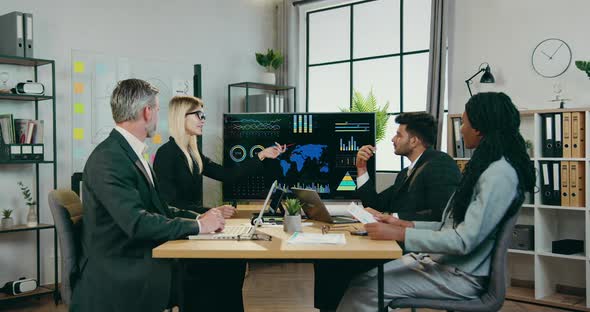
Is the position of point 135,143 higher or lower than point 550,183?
higher

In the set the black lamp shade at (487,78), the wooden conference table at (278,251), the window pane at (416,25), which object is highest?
the window pane at (416,25)

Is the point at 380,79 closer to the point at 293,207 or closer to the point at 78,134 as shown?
the point at 78,134

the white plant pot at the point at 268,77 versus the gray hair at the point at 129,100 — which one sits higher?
the white plant pot at the point at 268,77

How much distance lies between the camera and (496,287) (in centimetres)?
239

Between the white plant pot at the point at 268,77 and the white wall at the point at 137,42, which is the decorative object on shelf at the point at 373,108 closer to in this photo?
the white plant pot at the point at 268,77

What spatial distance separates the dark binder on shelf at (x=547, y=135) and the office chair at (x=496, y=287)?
2.39m

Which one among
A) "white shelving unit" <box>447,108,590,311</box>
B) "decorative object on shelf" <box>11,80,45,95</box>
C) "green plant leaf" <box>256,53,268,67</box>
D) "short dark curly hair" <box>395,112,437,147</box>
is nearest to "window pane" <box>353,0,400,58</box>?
"green plant leaf" <box>256,53,268,67</box>

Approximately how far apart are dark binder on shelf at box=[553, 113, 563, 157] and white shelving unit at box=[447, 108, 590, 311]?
4cm

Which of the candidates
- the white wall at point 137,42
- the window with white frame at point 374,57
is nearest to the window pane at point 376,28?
the window with white frame at point 374,57

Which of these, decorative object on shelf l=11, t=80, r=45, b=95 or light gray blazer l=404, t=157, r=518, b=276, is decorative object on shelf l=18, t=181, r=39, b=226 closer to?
decorative object on shelf l=11, t=80, r=45, b=95

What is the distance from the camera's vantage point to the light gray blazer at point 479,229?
7.59 feet

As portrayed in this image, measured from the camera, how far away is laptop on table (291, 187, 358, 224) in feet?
9.93

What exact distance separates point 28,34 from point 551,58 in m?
4.07

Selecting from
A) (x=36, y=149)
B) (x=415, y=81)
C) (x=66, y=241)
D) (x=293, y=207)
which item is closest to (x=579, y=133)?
(x=415, y=81)
